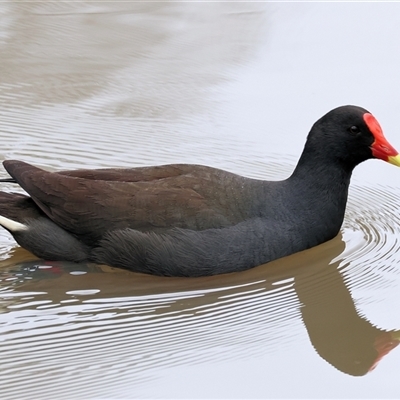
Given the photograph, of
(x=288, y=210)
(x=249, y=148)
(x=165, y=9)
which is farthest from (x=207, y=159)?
(x=165, y=9)

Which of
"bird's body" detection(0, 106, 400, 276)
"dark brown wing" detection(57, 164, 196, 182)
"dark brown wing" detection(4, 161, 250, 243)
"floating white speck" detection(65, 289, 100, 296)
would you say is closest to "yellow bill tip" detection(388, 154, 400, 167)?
"bird's body" detection(0, 106, 400, 276)

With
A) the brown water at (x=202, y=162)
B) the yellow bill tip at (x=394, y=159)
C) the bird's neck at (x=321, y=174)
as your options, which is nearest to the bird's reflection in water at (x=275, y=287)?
the brown water at (x=202, y=162)

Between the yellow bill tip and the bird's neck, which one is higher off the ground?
the yellow bill tip

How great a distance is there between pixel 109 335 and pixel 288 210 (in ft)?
4.64

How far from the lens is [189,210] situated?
5215mm

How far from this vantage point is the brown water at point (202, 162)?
429cm

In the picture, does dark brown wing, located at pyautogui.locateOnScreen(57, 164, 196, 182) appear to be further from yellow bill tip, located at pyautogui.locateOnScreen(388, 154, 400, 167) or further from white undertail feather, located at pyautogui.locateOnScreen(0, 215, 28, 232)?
yellow bill tip, located at pyautogui.locateOnScreen(388, 154, 400, 167)

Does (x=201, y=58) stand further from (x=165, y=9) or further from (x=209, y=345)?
(x=209, y=345)

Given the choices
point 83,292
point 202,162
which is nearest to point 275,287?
point 83,292

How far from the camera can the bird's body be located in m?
5.21

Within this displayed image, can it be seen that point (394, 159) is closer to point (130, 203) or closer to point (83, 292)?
point (130, 203)

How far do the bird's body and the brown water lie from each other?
114 millimetres

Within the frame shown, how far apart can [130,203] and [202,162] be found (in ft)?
4.60

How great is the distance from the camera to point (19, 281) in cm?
516
